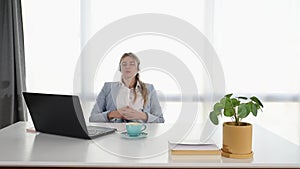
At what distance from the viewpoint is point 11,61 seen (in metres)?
3.31

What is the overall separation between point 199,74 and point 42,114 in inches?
74.7

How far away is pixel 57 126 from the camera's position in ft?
6.21

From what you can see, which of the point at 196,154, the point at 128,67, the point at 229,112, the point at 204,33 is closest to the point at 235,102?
the point at 229,112

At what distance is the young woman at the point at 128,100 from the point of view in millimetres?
2658

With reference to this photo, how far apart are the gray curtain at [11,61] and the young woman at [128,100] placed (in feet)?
2.94

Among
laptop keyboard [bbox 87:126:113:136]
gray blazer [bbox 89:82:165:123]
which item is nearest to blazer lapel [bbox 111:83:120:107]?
gray blazer [bbox 89:82:165:123]

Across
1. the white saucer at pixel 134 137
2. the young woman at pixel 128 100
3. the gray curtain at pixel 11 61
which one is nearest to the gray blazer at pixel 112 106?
the young woman at pixel 128 100

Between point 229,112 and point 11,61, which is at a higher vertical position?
point 11,61

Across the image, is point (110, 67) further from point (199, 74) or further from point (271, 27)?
point (271, 27)

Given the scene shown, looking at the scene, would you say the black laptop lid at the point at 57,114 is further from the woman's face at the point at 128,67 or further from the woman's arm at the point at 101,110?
the woman's face at the point at 128,67

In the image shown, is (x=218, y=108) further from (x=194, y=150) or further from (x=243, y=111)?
(x=194, y=150)

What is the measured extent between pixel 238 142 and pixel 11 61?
2347 millimetres

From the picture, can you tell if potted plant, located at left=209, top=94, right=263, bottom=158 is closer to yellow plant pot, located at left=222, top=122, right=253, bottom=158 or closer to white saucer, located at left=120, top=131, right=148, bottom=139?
yellow plant pot, located at left=222, top=122, right=253, bottom=158

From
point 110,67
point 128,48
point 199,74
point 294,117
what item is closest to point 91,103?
point 110,67
